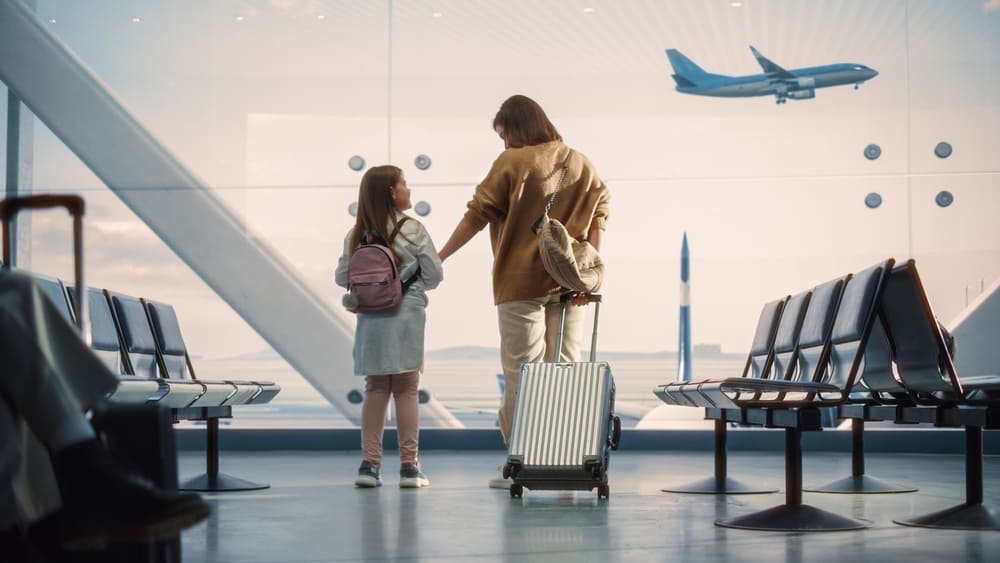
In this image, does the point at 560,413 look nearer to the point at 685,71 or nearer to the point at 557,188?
the point at 557,188

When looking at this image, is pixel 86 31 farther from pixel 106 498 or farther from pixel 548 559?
pixel 106 498

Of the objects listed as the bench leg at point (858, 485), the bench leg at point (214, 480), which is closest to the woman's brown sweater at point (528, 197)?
the bench leg at point (214, 480)

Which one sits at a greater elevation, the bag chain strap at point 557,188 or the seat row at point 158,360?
the bag chain strap at point 557,188

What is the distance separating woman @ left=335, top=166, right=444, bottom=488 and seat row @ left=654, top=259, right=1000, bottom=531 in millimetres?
1622

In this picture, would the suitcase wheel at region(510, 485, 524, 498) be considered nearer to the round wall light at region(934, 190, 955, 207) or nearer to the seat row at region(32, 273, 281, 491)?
the seat row at region(32, 273, 281, 491)

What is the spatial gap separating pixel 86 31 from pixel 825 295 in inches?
279

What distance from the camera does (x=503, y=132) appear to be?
19.3 feet

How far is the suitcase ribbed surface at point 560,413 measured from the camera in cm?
494

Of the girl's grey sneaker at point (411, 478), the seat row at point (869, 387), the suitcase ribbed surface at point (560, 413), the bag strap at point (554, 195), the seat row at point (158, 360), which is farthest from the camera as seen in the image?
the girl's grey sneaker at point (411, 478)

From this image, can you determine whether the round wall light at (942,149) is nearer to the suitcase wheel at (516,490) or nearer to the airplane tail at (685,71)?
the airplane tail at (685,71)

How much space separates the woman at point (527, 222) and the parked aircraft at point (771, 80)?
3.54m

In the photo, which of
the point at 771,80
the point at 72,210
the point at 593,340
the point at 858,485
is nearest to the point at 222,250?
the point at 771,80

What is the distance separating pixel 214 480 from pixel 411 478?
0.96m

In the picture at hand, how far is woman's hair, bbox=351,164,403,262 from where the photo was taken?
579 cm
